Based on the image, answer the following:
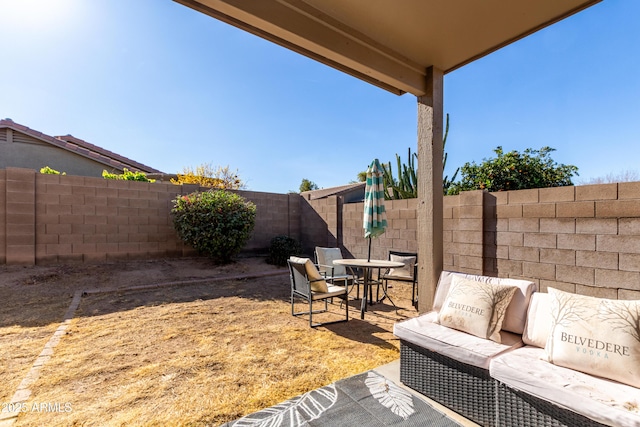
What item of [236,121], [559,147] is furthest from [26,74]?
[559,147]

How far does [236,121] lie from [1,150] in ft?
27.8

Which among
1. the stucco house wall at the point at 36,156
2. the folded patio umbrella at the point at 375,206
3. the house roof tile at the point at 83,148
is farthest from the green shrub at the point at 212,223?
the stucco house wall at the point at 36,156

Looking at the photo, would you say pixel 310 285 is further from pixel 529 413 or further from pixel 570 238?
pixel 570 238

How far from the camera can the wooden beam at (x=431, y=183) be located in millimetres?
3104

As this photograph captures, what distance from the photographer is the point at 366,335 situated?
3445 mm

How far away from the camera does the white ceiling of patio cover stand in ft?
7.16

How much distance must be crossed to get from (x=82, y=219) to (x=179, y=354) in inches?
227

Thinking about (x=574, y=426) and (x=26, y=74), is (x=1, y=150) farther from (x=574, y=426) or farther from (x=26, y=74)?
(x=574, y=426)

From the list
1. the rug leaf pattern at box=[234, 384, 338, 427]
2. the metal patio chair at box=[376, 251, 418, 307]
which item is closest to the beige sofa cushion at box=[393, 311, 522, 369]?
the rug leaf pattern at box=[234, 384, 338, 427]

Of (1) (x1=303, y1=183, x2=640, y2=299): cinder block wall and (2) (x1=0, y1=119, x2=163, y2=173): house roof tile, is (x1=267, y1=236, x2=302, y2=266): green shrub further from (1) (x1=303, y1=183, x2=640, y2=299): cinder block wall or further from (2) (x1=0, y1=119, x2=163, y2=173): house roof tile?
Result: (2) (x1=0, y1=119, x2=163, y2=173): house roof tile

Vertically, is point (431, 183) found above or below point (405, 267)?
above

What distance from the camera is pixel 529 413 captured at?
1610mm

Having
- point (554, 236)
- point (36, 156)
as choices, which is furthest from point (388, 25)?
point (36, 156)

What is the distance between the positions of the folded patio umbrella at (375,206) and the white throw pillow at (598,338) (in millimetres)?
2657
